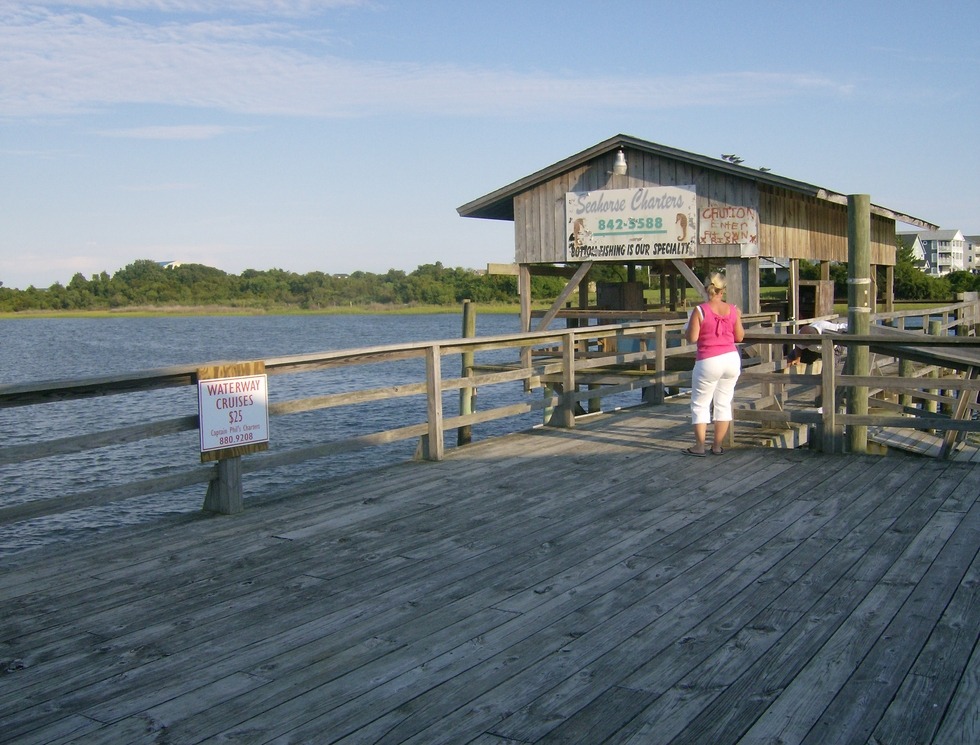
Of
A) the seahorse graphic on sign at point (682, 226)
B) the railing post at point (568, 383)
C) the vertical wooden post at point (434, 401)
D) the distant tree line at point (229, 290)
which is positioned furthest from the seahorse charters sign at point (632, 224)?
the distant tree line at point (229, 290)

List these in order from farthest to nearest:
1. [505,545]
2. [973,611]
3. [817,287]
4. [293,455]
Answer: [817,287] → [293,455] → [505,545] → [973,611]

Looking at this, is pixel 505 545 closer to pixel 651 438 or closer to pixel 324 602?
pixel 324 602

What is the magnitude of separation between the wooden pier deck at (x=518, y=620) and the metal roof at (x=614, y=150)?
390 inches

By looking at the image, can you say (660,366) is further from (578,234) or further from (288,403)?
(578,234)

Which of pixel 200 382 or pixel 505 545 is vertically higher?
pixel 200 382

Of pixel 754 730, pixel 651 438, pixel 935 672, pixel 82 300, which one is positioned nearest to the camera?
pixel 754 730

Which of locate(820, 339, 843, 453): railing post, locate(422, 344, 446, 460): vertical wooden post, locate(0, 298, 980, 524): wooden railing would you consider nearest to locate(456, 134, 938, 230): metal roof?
locate(0, 298, 980, 524): wooden railing

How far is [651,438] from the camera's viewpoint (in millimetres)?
9953

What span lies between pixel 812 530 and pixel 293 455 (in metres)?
3.74

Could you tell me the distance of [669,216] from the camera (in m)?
17.9

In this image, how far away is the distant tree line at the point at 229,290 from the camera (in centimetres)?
11394

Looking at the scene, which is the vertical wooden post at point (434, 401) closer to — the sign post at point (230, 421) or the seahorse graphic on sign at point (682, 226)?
the sign post at point (230, 421)

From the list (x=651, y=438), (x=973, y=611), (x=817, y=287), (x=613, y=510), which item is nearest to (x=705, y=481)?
(x=613, y=510)

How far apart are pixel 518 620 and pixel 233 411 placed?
3.21 meters
